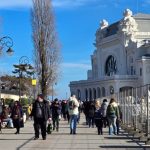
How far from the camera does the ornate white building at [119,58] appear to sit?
5728 inches

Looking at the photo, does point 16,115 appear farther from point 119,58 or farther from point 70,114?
point 119,58

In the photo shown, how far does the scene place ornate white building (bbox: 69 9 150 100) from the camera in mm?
145500

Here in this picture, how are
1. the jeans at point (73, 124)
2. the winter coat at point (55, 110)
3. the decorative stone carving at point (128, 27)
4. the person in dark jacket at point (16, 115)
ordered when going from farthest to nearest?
1. the decorative stone carving at point (128, 27)
2. the winter coat at point (55, 110)
3. the person in dark jacket at point (16, 115)
4. the jeans at point (73, 124)

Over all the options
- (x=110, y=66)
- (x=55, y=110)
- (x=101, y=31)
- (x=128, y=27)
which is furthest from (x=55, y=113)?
(x=101, y=31)

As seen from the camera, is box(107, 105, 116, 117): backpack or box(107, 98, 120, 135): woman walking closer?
box(107, 98, 120, 135): woman walking

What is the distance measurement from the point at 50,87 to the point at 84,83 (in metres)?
96.9

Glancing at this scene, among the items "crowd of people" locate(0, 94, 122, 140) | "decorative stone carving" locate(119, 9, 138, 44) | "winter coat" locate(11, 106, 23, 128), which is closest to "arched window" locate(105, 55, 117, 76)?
"decorative stone carving" locate(119, 9, 138, 44)

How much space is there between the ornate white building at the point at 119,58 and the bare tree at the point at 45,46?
74544mm

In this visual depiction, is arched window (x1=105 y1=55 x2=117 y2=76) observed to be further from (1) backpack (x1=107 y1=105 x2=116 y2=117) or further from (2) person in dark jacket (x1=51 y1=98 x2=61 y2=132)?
(1) backpack (x1=107 y1=105 x2=116 y2=117)

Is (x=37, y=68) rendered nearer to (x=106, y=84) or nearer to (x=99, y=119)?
(x=99, y=119)

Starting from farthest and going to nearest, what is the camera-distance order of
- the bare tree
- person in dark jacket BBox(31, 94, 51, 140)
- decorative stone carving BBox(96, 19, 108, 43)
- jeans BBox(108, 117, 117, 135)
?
decorative stone carving BBox(96, 19, 108, 43)
the bare tree
jeans BBox(108, 117, 117, 135)
person in dark jacket BBox(31, 94, 51, 140)

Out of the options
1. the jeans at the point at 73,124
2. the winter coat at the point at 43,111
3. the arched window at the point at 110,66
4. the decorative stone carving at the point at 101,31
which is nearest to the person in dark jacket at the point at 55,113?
the jeans at the point at 73,124

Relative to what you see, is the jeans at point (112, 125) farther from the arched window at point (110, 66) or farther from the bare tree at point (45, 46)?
the arched window at point (110, 66)

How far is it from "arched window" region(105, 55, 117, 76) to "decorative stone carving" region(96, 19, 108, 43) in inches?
387
